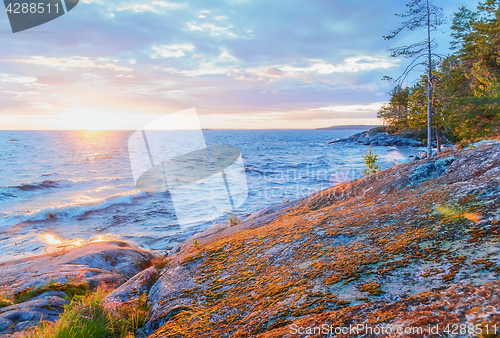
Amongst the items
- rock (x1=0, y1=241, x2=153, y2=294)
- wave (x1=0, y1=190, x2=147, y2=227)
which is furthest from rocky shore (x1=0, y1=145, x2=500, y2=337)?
wave (x1=0, y1=190, x2=147, y2=227)

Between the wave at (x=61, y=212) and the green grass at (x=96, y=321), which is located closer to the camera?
the green grass at (x=96, y=321)

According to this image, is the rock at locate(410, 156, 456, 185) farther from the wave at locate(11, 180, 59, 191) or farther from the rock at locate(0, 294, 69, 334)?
the wave at locate(11, 180, 59, 191)

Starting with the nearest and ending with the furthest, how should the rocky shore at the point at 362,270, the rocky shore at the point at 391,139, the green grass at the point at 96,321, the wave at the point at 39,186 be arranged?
the rocky shore at the point at 362,270 → the green grass at the point at 96,321 → the wave at the point at 39,186 → the rocky shore at the point at 391,139

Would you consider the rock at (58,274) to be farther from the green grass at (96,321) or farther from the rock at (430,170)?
the rock at (430,170)

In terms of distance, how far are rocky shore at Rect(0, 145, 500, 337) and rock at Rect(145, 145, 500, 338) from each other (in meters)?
0.01

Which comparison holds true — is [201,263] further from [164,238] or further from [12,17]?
[164,238]

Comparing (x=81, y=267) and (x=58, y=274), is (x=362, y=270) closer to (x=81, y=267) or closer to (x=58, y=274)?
(x=58, y=274)

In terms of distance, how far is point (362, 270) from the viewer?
235 centimetres

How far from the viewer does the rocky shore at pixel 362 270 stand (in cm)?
180

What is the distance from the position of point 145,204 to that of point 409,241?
2123 centimetres

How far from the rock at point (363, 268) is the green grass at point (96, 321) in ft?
0.69

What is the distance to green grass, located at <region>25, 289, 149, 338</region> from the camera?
2713 millimetres

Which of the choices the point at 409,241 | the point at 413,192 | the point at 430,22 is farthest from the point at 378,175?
the point at 430,22

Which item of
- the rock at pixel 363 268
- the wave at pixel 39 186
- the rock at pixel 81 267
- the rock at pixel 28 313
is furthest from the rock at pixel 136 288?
the wave at pixel 39 186
